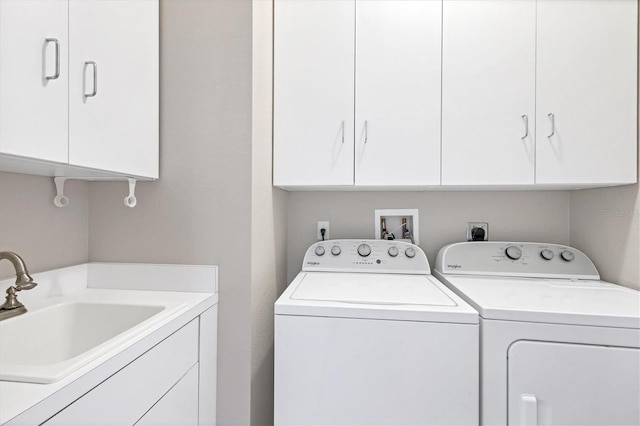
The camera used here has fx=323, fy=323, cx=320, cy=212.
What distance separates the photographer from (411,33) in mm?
1500

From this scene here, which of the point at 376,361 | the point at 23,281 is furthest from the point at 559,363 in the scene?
the point at 23,281

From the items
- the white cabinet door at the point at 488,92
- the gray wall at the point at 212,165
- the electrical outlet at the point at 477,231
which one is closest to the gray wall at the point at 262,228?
the gray wall at the point at 212,165

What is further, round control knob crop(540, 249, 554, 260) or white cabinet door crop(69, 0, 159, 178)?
round control knob crop(540, 249, 554, 260)

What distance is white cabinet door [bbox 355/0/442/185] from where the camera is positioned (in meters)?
1.50

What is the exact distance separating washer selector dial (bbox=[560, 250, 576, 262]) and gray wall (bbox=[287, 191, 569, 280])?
158mm

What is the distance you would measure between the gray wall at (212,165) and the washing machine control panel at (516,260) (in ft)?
3.53

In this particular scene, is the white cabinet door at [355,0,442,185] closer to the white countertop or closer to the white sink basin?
the white countertop

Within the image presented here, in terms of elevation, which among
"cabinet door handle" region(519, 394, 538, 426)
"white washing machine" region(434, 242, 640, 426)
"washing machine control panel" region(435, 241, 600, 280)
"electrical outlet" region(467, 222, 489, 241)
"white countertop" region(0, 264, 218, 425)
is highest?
"electrical outlet" region(467, 222, 489, 241)

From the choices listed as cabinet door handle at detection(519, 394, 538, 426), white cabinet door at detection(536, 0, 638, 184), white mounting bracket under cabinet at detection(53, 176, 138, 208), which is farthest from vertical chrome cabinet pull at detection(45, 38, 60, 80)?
white cabinet door at detection(536, 0, 638, 184)

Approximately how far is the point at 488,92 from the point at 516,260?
85cm

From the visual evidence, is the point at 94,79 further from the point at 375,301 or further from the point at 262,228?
the point at 375,301

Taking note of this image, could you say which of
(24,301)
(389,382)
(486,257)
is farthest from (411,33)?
(24,301)

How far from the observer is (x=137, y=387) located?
0.83m

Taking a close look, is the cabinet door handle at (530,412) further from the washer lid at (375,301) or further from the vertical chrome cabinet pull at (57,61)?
the vertical chrome cabinet pull at (57,61)
